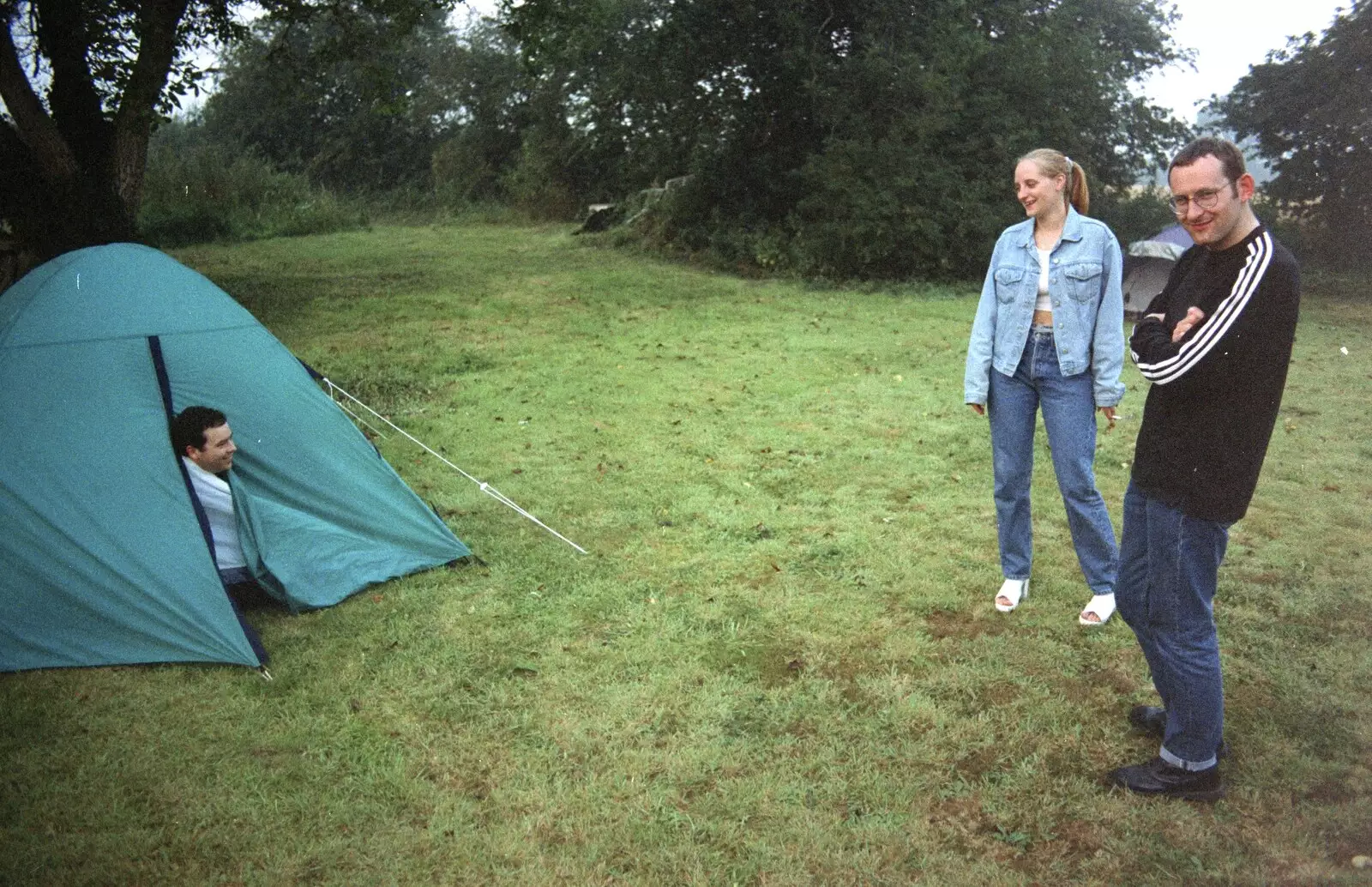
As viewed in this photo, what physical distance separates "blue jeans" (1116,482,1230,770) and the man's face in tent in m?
3.54

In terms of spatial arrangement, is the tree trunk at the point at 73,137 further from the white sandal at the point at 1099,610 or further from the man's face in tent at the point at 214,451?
the white sandal at the point at 1099,610

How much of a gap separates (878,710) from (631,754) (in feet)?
3.09

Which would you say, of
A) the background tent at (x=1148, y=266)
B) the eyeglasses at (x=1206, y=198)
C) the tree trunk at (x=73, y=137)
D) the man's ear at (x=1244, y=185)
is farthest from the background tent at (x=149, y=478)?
the background tent at (x=1148, y=266)

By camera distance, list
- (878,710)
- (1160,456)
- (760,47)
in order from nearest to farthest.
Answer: (1160,456) < (878,710) < (760,47)

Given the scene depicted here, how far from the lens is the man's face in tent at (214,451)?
426 cm

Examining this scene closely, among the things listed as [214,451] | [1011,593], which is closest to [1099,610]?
[1011,593]

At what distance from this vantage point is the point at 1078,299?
12.9ft

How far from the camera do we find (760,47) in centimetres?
1670

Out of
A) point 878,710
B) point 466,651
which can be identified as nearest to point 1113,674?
point 878,710

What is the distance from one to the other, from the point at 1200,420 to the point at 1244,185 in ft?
2.09

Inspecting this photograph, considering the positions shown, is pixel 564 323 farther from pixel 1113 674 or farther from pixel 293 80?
pixel 1113 674

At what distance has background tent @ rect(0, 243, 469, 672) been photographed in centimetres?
399

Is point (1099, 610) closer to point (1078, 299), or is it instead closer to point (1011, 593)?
point (1011, 593)

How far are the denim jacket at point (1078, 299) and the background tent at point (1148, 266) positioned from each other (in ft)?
34.7
